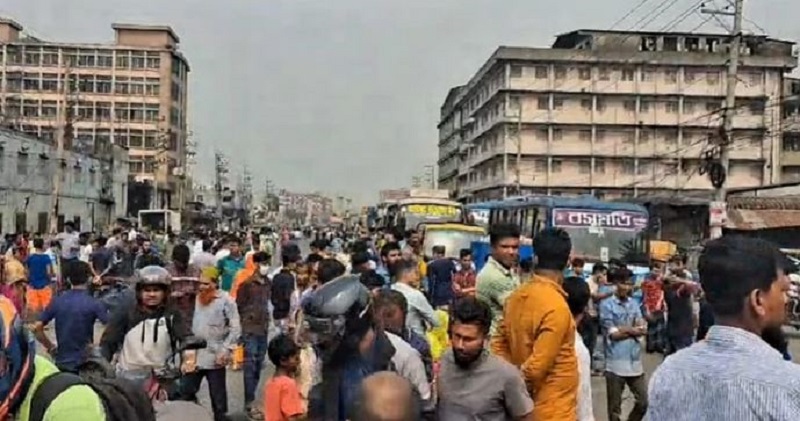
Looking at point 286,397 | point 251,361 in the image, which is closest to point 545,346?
point 286,397

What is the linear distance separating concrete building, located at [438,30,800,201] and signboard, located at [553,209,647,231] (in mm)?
53849

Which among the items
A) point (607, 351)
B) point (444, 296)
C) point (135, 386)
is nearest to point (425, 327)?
point (607, 351)

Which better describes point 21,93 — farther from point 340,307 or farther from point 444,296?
point 340,307

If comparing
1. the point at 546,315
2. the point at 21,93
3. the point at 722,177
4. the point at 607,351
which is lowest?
the point at 607,351

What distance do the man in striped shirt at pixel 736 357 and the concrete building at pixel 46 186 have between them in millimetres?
37623

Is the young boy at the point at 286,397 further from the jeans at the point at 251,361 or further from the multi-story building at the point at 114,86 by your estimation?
the multi-story building at the point at 114,86

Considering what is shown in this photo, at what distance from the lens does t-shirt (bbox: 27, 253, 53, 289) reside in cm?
1640

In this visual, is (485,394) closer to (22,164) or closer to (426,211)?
(426,211)

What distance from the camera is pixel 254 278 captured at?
11531 millimetres

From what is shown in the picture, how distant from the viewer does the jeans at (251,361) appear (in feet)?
35.0

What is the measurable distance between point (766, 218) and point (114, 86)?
83.6 m

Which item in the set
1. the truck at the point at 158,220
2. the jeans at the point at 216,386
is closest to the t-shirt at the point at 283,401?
the jeans at the point at 216,386

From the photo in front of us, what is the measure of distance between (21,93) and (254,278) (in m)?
100

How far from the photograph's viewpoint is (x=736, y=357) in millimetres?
2922
